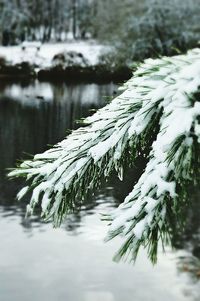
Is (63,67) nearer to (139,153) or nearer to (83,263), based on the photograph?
(83,263)

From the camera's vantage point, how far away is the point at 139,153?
8.29 feet

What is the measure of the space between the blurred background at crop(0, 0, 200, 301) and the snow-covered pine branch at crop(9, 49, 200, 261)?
15.7 inches

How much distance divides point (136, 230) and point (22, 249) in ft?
49.4

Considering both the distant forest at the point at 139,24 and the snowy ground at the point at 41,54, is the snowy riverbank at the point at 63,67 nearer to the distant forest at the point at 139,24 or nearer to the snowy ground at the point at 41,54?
the snowy ground at the point at 41,54

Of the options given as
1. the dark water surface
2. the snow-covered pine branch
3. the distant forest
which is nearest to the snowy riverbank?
the distant forest

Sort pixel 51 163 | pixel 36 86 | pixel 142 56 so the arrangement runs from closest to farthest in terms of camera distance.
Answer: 1. pixel 51 163
2. pixel 36 86
3. pixel 142 56

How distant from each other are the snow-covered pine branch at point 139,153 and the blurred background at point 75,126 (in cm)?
40

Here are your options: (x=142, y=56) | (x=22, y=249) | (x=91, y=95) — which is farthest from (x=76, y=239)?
(x=142, y=56)

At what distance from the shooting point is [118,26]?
64062mm

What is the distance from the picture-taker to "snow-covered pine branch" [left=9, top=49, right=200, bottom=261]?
77.8 inches

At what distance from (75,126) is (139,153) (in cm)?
3057

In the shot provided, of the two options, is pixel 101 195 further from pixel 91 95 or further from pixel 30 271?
pixel 91 95

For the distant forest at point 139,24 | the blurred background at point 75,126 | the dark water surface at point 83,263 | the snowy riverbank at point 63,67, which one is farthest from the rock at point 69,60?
the dark water surface at point 83,263

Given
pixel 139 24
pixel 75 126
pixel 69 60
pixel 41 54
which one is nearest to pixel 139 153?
pixel 75 126
